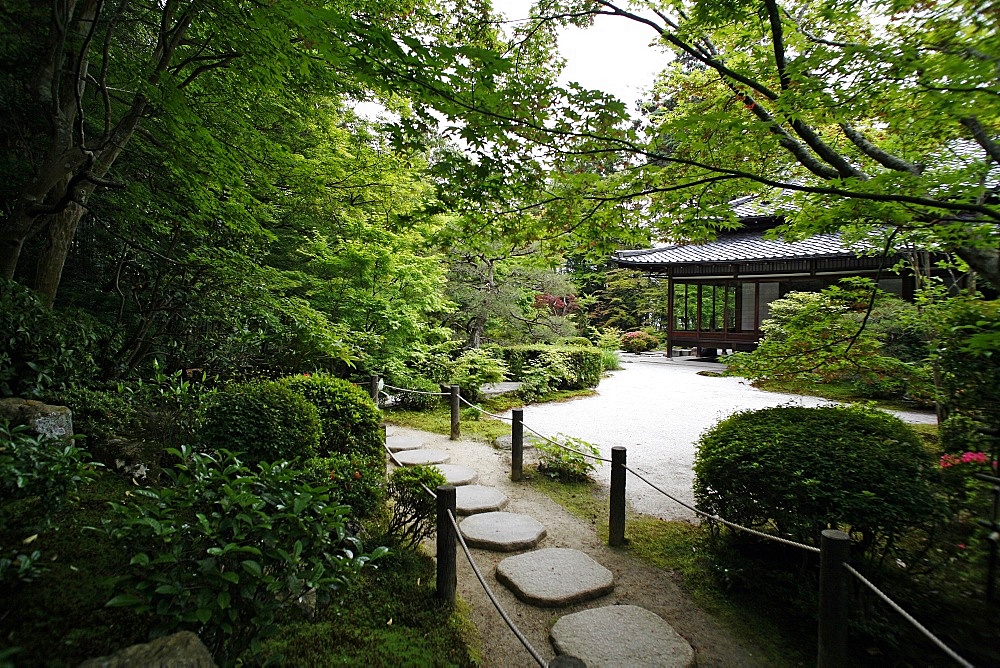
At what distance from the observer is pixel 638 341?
22.4 m

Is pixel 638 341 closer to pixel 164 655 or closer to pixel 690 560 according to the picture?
pixel 690 560

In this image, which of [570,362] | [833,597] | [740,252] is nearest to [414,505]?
[833,597]

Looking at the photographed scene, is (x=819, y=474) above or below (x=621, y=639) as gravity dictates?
above

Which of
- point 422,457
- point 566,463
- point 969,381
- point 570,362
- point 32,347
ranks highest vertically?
point 32,347

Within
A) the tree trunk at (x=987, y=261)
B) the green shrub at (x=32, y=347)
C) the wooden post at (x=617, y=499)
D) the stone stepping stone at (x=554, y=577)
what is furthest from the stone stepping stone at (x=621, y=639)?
the green shrub at (x=32, y=347)

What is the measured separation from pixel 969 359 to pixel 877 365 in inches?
30.3

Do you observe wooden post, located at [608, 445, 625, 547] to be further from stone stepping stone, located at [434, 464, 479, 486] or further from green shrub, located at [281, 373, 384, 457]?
green shrub, located at [281, 373, 384, 457]

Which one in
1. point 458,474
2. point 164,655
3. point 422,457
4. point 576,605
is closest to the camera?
point 164,655

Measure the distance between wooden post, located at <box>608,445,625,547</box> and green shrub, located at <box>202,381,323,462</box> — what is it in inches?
100

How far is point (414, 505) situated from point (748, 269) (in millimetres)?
17366

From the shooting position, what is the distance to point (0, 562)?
1587mm

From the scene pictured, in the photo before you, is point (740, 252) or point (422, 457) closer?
point (422, 457)

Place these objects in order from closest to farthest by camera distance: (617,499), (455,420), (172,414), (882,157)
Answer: (882,157)
(172,414)
(617,499)
(455,420)

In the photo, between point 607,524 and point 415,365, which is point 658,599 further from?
point 415,365
